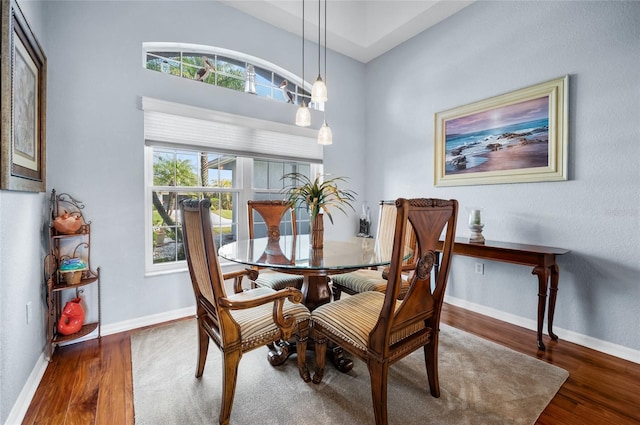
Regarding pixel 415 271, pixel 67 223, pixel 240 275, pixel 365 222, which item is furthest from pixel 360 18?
pixel 67 223

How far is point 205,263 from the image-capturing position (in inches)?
54.3

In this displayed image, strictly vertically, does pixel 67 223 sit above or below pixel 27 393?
above

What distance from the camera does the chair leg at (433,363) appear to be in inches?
63.5

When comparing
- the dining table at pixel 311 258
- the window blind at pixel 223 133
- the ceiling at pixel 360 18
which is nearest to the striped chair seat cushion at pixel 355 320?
the dining table at pixel 311 258

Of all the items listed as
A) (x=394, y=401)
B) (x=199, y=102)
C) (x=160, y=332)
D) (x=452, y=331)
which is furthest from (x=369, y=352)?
(x=199, y=102)

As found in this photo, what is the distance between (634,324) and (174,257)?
12.8ft

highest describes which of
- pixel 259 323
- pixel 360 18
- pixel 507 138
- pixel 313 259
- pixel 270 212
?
pixel 360 18

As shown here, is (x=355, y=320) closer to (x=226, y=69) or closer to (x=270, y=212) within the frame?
(x=270, y=212)

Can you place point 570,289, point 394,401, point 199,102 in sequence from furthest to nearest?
point 199,102 → point 570,289 → point 394,401

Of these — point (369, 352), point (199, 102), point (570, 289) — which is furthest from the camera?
point (199, 102)

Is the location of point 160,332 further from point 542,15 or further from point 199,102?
point 542,15

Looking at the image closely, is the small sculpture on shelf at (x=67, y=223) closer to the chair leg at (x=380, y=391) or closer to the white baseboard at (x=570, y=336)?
the chair leg at (x=380, y=391)

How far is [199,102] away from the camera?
9.42 ft

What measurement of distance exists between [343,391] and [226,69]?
10.7 feet
